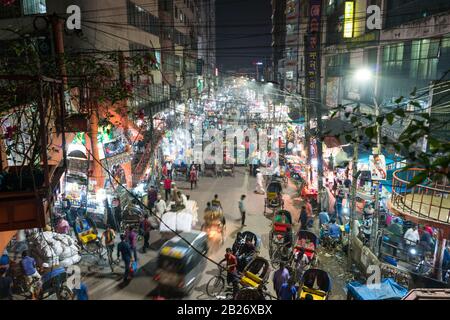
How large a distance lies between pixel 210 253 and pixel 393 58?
16.8 metres

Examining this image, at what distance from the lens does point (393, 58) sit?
822 inches

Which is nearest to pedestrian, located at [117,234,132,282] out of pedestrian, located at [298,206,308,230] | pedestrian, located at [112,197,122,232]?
pedestrian, located at [112,197,122,232]

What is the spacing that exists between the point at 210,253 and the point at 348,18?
20.4 meters

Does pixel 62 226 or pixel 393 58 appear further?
pixel 393 58

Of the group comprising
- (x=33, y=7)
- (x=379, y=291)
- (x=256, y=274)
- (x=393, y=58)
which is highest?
(x=33, y=7)

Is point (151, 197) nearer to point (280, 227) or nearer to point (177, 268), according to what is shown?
point (280, 227)

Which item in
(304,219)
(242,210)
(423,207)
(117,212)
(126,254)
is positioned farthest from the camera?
(242,210)

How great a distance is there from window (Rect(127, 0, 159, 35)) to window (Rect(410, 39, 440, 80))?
20.2 metres

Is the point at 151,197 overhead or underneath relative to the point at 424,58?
underneath

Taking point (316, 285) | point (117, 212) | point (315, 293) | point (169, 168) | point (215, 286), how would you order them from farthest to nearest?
1. point (169, 168)
2. point (117, 212)
3. point (215, 286)
4. point (316, 285)
5. point (315, 293)

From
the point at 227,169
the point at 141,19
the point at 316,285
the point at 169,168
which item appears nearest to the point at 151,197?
the point at 169,168

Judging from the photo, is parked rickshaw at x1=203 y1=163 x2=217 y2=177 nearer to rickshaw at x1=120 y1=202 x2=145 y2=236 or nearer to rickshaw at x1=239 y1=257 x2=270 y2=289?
rickshaw at x1=120 y1=202 x2=145 y2=236
